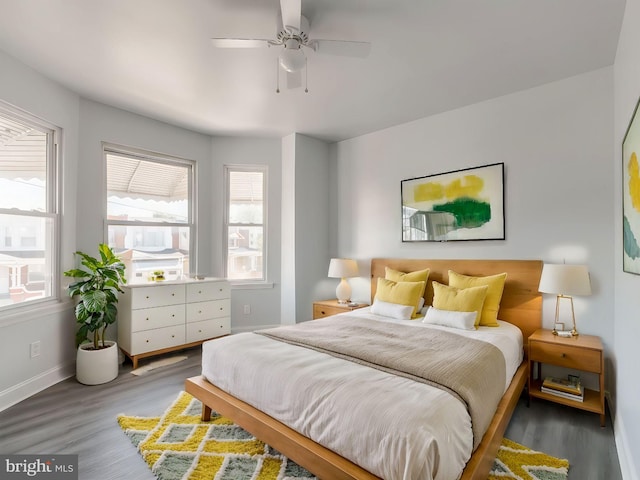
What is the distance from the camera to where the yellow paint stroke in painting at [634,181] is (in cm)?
161

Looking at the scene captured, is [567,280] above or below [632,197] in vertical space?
below

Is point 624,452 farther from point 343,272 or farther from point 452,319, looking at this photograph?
point 343,272

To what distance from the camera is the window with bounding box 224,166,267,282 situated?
15.3 feet

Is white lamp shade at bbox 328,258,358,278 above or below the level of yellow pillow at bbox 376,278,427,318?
above

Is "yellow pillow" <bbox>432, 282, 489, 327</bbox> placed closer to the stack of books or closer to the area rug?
the stack of books

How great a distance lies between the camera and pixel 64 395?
283 cm

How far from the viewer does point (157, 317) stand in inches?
142

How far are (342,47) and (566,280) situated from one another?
2.40 meters

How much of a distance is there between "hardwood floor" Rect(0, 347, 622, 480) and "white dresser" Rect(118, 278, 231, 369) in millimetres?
520

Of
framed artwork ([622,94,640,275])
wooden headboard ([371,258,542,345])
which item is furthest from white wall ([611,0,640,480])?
wooden headboard ([371,258,542,345])

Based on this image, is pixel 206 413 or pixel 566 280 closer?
pixel 206 413

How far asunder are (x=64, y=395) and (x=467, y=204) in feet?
13.4

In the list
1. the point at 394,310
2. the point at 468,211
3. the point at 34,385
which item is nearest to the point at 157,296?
the point at 34,385

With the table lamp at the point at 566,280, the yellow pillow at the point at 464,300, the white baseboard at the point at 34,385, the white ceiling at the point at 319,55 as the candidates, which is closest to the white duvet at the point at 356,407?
the yellow pillow at the point at 464,300
